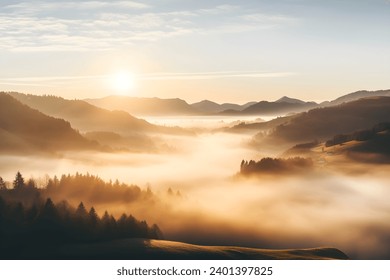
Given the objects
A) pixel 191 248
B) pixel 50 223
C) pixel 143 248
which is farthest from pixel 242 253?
pixel 50 223

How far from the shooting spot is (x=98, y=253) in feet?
565

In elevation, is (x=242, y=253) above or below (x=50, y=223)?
below
